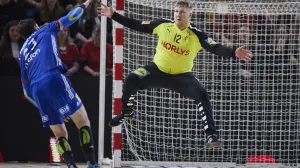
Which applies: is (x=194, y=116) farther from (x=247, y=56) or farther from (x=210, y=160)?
(x=247, y=56)

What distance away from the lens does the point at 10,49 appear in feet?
46.8

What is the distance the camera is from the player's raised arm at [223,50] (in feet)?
34.3

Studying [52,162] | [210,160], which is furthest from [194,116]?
[52,162]

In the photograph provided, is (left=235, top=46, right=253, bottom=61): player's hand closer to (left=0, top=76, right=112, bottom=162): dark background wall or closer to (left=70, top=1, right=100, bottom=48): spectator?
(left=0, top=76, right=112, bottom=162): dark background wall

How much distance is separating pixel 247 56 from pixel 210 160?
333cm

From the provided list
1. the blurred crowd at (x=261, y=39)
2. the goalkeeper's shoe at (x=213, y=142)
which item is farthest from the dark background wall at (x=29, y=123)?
the goalkeeper's shoe at (x=213, y=142)

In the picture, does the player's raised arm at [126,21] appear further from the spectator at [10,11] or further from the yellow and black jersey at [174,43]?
the spectator at [10,11]

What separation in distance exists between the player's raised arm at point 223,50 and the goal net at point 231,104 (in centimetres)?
206

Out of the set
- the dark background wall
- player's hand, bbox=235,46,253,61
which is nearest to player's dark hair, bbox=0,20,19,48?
the dark background wall

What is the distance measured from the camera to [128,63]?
12844mm

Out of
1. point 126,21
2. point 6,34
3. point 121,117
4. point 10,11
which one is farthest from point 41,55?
point 10,11

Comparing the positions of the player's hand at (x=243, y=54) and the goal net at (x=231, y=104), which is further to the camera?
the goal net at (x=231, y=104)

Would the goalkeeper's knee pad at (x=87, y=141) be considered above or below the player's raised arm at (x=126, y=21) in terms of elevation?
below

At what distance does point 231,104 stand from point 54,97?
3.94 m
